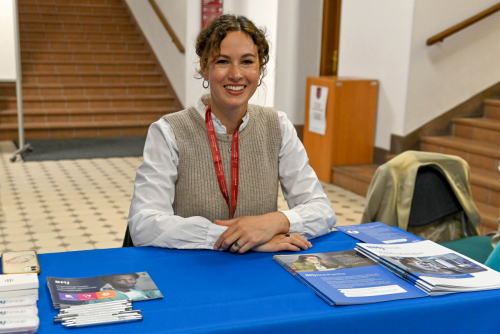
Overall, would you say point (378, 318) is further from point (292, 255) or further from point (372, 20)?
point (372, 20)

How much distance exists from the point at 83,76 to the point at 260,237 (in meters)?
7.93

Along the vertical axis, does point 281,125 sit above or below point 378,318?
above

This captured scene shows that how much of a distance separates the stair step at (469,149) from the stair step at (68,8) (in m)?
7.04

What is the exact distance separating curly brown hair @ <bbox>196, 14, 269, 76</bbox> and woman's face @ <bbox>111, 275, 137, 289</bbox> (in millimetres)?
816

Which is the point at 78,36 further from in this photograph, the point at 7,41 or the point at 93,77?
the point at 7,41

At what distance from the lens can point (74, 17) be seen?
1001 cm

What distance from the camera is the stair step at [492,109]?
5777 millimetres

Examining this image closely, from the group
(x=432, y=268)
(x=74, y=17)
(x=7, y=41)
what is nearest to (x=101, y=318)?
(x=432, y=268)

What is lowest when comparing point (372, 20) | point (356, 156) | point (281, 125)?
point (356, 156)

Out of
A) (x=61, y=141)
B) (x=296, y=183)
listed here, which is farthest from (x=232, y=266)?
(x=61, y=141)

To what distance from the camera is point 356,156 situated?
609cm

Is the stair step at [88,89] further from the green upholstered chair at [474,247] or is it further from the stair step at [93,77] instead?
the green upholstered chair at [474,247]

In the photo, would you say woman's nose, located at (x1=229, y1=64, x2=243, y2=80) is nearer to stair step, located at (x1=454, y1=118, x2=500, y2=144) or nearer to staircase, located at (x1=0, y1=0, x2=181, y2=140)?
stair step, located at (x1=454, y1=118, x2=500, y2=144)

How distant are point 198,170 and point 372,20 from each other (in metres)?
4.73
